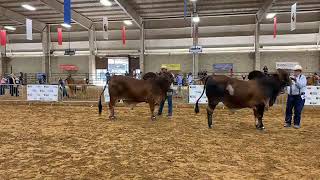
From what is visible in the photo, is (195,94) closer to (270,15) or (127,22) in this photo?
(270,15)

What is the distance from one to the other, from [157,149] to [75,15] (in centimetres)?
2236

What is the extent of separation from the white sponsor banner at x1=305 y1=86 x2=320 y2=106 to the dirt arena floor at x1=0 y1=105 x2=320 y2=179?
2.76 meters

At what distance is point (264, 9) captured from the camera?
22938 mm

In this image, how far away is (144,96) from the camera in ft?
30.9

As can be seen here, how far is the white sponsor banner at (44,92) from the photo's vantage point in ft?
47.4

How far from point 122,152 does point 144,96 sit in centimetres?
393

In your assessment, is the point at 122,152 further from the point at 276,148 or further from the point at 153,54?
the point at 153,54

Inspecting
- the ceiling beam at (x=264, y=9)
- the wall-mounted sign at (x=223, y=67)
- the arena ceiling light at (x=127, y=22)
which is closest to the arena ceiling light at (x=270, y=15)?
the ceiling beam at (x=264, y=9)

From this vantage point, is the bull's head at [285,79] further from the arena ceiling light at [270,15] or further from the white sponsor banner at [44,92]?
the arena ceiling light at [270,15]

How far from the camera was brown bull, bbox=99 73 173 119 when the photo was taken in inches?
370

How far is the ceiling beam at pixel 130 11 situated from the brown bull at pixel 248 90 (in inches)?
586

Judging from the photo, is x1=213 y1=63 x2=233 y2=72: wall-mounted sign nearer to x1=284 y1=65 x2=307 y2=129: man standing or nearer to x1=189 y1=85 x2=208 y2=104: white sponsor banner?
x1=189 y1=85 x2=208 y2=104: white sponsor banner

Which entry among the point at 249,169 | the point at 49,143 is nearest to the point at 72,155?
the point at 49,143

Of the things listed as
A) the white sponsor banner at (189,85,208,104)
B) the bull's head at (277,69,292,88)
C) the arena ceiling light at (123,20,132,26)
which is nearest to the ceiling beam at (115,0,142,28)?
the arena ceiling light at (123,20,132,26)
